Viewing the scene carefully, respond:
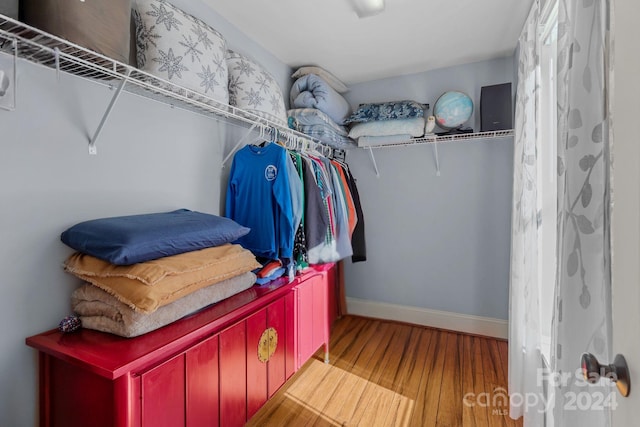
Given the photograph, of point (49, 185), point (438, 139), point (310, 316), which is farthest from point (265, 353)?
point (438, 139)

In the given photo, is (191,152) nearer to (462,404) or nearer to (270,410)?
(270,410)

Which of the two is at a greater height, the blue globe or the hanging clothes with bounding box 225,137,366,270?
the blue globe

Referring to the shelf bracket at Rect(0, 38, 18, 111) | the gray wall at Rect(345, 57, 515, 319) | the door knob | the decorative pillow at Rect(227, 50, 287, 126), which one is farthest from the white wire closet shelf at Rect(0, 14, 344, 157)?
the gray wall at Rect(345, 57, 515, 319)

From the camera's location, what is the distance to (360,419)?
161 centimetres

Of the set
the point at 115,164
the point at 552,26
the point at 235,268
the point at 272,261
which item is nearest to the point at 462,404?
the point at 272,261

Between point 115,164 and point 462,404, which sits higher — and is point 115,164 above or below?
above

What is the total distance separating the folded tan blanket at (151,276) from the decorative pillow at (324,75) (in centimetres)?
183

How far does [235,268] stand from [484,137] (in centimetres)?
222

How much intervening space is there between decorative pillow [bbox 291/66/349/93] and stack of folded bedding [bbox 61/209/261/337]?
68.7 inches

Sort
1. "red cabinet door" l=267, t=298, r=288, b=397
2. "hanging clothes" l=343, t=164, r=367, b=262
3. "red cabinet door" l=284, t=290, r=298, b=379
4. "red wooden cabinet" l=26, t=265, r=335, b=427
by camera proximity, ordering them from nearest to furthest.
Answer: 1. "red wooden cabinet" l=26, t=265, r=335, b=427
2. "red cabinet door" l=267, t=298, r=288, b=397
3. "red cabinet door" l=284, t=290, r=298, b=379
4. "hanging clothes" l=343, t=164, r=367, b=262

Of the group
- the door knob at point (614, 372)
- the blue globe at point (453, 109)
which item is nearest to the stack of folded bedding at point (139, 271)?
the door knob at point (614, 372)

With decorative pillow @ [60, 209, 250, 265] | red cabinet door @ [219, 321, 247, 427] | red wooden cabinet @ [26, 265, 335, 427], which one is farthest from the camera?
red cabinet door @ [219, 321, 247, 427]

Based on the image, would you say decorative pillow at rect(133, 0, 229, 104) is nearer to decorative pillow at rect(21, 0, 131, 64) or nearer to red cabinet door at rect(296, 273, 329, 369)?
decorative pillow at rect(21, 0, 131, 64)

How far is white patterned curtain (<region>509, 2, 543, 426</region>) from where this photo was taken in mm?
1390
